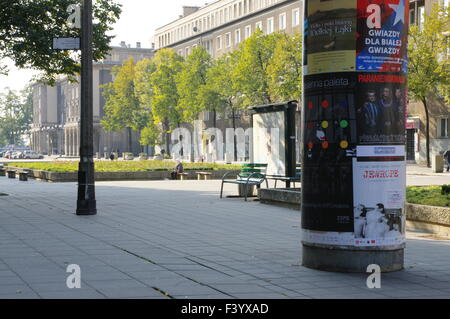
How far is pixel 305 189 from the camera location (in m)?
8.38

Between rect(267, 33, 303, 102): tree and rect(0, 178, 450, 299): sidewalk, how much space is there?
39687 mm

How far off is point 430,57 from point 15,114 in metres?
142

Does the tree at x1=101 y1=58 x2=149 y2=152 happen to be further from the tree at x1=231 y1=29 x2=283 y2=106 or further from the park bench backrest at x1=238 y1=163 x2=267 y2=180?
the park bench backrest at x1=238 y1=163 x2=267 y2=180

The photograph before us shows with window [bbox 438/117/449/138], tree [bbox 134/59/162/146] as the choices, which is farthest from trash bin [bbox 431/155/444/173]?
tree [bbox 134/59/162/146]

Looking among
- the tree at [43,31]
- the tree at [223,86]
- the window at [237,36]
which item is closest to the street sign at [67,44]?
the tree at [43,31]

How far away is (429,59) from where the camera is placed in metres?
46.2

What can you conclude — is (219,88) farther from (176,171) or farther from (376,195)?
(376,195)

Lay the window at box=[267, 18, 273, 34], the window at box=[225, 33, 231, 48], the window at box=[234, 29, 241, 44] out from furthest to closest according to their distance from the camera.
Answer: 1. the window at box=[225, 33, 231, 48]
2. the window at box=[234, 29, 241, 44]
3. the window at box=[267, 18, 273, 34]

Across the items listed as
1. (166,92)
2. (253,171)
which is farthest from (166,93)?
(253,171)

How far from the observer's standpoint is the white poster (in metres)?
7.95

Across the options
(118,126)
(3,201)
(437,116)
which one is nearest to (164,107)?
(118,126)

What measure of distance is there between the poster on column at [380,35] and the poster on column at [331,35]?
9 centimetres
